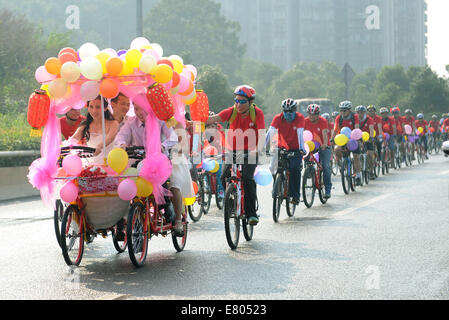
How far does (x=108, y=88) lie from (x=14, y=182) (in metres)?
10.6

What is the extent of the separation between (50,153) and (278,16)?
6609 inches

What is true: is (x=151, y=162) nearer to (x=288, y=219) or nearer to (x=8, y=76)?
(x=288, y=219)

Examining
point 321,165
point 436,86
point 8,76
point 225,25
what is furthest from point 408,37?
point 321,165

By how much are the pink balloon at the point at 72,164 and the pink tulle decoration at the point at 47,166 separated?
30 centimetres

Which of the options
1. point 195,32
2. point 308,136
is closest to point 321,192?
point 308,136

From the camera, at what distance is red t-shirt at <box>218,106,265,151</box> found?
10133mm

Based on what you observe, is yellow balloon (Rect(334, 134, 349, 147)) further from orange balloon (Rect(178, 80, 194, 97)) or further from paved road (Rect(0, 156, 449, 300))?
orange balloon (Rect(178, 80, 194, 97))

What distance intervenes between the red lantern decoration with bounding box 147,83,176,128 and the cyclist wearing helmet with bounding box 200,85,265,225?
6.09ft

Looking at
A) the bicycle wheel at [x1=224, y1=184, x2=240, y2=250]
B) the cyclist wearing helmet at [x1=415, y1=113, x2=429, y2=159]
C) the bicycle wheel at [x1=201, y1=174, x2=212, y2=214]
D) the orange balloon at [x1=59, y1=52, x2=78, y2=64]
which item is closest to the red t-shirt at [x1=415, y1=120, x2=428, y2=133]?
the cyclist wearing helmet at [x1=415, y1=113, x2=429, y2=159]

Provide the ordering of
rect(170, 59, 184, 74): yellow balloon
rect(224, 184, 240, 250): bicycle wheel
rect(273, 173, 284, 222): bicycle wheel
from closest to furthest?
1. rect(170, 59, 184, 74): yellow balloon
2. rect(224, 184, 240, 250): bicycle wheel
3. rect(273, 173, 284, 222): bicycle wheel

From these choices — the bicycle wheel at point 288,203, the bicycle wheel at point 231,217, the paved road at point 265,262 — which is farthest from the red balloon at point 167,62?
the bicycle wheel at point 288,203

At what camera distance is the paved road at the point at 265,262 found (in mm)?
7145

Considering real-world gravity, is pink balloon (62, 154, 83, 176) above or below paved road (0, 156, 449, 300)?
above

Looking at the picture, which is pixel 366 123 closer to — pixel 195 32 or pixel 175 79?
pixel 175 79
